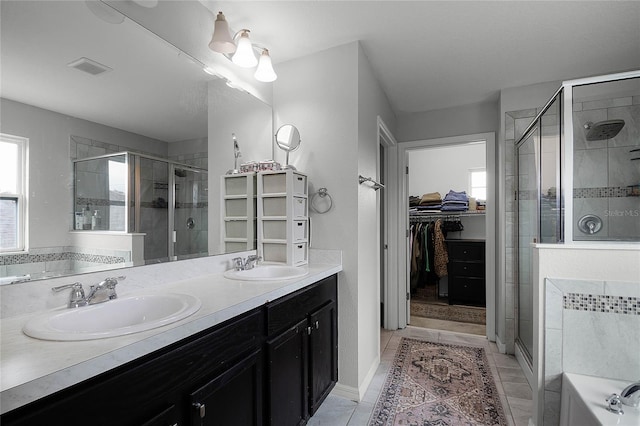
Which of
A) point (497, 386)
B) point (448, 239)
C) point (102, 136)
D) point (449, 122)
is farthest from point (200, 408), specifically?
point (448, 239)

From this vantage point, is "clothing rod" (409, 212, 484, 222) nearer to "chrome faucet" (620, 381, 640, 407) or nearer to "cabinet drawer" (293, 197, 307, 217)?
"cabinet drawer" (293, 197, 307, 217)

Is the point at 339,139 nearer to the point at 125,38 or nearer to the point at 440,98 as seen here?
the point at 125,38

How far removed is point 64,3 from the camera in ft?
3.63

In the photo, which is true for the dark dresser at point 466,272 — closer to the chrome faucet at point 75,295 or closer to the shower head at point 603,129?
the shower head at point 603,129

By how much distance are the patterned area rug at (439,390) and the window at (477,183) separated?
271cm

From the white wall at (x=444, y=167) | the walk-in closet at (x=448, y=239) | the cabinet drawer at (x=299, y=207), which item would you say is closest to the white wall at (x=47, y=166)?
the cabinet drawer at (x=299, y=207)

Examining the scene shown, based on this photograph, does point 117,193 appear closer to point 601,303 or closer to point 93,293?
point 93,293

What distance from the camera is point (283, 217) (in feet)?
6.31

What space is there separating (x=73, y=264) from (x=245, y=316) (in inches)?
26.7

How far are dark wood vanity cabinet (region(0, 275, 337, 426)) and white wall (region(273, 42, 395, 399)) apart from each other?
0.21 meters

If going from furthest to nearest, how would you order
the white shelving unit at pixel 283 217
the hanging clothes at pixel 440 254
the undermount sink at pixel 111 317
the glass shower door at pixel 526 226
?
the hanging clothes at pixel 440 254, the glass shower door at pixel 526 226, the white shelving unit at pixel 283 217, the undermount sink at pixel 111 317

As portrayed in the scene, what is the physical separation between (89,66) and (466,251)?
4206 millimetres

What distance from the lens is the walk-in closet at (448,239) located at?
12.6 feet

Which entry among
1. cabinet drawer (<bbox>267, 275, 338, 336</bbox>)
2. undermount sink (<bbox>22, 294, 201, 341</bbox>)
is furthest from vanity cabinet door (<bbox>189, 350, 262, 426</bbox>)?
undermount sink (<bbox>22, 294, 201, 341</bbox>)
